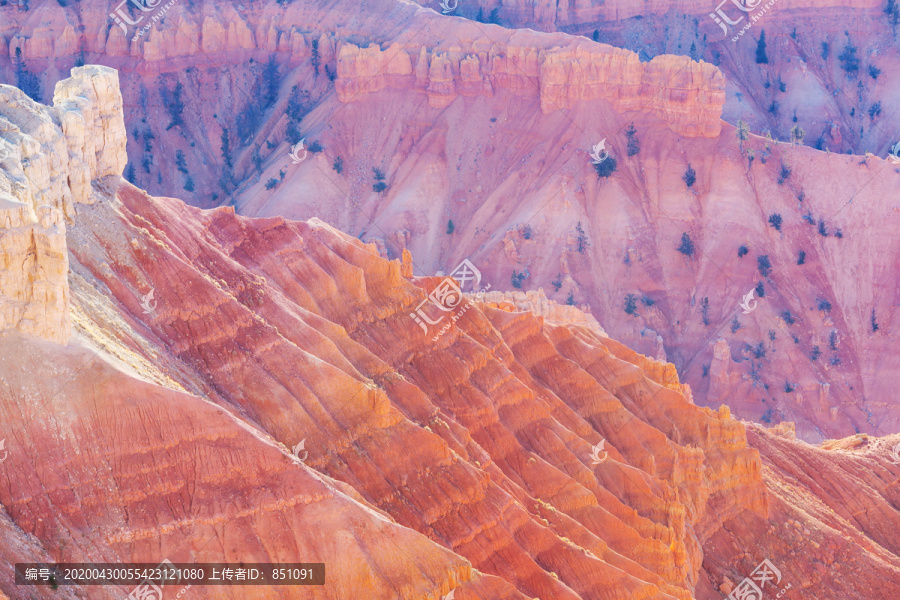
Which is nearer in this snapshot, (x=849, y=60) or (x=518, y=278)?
(x=518, y=278)

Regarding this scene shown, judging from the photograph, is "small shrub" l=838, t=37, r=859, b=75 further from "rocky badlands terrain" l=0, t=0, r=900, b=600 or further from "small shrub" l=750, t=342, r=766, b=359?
"small shrub" l=750, t=342, r=766, b=359

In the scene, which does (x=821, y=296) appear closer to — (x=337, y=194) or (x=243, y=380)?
(x=337, y=194)

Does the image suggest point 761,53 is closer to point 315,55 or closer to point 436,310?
point 315,55

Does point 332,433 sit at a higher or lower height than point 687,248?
higher

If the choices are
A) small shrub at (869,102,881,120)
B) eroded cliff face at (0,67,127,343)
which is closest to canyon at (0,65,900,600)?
eroded cliff face at (0,67,127,343)

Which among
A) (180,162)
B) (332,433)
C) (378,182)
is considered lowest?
(180,162)

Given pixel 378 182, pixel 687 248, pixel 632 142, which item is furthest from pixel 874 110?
pixel 378 182
